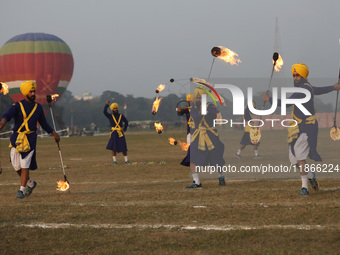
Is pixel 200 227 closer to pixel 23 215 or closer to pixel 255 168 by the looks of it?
pixel 23 215

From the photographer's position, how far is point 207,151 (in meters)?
13.7

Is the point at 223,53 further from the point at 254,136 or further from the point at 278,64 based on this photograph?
the point at 254,136

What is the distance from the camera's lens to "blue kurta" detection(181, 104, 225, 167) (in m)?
13.5

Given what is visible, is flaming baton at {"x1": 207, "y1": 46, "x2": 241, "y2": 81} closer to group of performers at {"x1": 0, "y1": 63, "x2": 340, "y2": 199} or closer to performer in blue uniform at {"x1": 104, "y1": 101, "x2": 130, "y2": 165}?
group of performers at {"x1": 0, "y1": 63, "x2": 340, "y2": 199}

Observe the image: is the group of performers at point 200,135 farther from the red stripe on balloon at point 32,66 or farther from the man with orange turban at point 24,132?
the red stripe on balloon at point 32,66

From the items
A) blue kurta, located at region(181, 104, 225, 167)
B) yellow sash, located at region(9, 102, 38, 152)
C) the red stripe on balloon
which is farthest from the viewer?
the red stripe on balloon

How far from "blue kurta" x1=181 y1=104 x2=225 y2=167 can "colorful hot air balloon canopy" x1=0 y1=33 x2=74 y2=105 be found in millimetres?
62470

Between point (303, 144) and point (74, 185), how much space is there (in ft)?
20.4

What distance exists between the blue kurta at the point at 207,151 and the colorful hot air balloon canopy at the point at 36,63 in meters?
62.5

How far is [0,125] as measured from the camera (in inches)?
463

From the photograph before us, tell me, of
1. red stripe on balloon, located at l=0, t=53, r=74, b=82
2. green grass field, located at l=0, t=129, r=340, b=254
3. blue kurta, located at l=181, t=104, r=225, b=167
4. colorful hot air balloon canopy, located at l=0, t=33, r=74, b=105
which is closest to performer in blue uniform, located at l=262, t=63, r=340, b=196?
green grass field, located at l=0, t=129, r=340, b=254

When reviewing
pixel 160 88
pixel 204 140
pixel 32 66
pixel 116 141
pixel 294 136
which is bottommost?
pixel 116 141

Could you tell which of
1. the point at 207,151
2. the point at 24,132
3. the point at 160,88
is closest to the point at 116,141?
the point at 160,88

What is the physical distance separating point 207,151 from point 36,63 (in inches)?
2510
